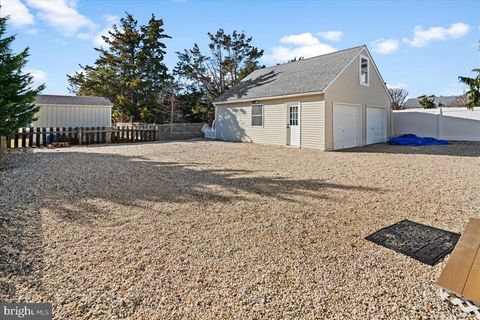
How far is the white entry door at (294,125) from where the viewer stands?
534 inches

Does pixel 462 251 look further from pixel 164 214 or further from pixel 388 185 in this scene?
pixel 164 214

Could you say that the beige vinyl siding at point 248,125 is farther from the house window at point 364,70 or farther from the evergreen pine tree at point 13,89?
the evergreen pine tree at point 13,89

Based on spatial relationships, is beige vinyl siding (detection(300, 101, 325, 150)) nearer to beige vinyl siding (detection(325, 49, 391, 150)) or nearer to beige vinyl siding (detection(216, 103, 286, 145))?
beige vinyl siding (detection(325, 49, 391, 150))

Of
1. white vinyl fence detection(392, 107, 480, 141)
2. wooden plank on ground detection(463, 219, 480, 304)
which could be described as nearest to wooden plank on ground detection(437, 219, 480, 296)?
wooden plank on ground detection(463, 219, 480, 304)

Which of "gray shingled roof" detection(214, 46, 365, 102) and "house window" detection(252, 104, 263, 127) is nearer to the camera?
"gray shingled roof" detection(214, 46, 365, 102)

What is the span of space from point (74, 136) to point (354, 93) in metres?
14.3

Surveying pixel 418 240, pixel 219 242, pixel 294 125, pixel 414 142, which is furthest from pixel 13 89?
pixel 414 142

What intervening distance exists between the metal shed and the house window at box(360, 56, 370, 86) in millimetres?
14769

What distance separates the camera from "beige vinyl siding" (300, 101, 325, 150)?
1248 cm

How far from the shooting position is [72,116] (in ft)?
53.2

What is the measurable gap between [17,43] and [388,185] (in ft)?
37.9

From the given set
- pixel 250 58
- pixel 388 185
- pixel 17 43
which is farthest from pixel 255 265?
pixel 250 58

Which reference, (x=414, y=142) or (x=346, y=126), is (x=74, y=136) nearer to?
(x=346, y=126)

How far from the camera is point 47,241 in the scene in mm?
3465
